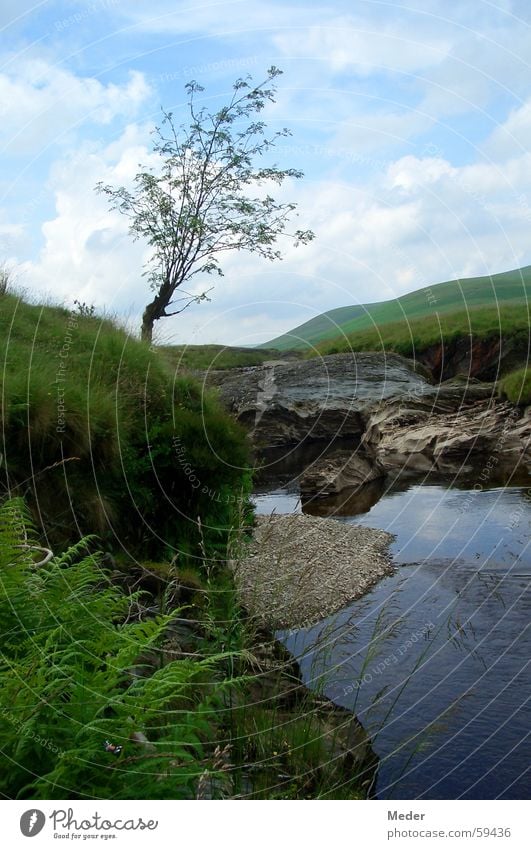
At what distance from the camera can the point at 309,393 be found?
26.1 m

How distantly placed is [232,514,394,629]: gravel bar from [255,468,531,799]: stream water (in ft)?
0.83

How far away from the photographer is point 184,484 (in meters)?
7.85

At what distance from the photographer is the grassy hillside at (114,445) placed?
21.2ft

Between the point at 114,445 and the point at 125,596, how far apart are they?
3203 mm

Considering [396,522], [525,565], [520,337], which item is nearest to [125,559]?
[525,565]

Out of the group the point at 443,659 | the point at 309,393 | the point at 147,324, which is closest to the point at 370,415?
the point at 309,393

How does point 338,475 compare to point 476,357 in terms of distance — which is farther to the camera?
A: point 476,357

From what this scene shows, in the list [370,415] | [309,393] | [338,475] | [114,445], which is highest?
[309,393]

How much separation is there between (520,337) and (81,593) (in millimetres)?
27729

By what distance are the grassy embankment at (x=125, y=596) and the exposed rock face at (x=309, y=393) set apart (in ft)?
48.4

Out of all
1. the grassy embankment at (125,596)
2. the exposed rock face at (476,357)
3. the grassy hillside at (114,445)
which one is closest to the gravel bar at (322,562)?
the grassy hillside at (114,445)

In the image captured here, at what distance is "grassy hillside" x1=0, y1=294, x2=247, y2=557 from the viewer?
21.2 ft

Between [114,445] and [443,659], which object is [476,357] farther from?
[114,445]
